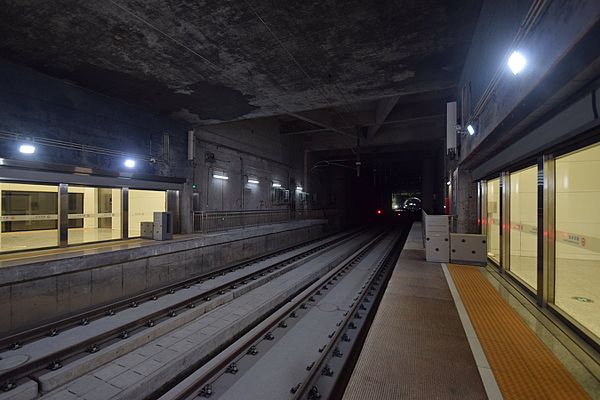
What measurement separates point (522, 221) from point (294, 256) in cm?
816

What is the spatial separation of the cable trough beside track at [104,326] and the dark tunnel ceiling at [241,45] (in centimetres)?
582

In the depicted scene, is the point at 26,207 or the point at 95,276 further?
the point at 26,207

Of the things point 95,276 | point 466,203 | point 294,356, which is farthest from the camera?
point 466,203

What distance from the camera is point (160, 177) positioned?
10.5m

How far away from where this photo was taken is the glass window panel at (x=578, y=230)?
4.91m

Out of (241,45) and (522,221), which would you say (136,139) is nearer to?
(241,45)

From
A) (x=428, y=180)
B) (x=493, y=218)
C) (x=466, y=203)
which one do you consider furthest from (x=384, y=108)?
(x=428, y=180)

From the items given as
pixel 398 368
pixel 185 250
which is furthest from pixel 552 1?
pixel 185 250

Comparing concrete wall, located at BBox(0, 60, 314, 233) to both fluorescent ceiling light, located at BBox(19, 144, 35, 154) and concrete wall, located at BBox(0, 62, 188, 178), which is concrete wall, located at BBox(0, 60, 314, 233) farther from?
fluorescent ceiling light, located at BBox(19, 144, 35, 154)

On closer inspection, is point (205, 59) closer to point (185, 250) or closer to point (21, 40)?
point (21, 40)

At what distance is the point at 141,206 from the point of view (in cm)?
Answer: 1219

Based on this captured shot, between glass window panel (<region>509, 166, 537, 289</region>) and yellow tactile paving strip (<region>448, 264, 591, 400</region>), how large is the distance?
2.25m

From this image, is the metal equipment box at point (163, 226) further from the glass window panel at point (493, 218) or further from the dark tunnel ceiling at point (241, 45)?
the glass window panel at point (493, 218)

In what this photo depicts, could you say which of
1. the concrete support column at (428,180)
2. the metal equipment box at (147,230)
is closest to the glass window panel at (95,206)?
the metal equipment box at (147,230)
